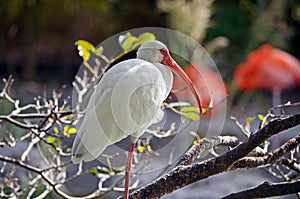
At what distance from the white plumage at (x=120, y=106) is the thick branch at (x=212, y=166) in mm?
170

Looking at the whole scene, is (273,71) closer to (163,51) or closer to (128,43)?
(128,43)

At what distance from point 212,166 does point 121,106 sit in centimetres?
24

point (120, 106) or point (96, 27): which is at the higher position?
point (96, 27)

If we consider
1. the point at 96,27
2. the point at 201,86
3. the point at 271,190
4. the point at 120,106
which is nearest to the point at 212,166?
the point at 271,190

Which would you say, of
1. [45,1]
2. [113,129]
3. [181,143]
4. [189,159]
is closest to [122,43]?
[113,129]

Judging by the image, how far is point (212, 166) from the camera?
25.5 inches

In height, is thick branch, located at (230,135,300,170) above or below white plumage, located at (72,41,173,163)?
below

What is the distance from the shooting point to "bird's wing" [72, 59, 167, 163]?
83 centimetres

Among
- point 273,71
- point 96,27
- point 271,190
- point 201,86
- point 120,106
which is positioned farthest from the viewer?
point 96,27

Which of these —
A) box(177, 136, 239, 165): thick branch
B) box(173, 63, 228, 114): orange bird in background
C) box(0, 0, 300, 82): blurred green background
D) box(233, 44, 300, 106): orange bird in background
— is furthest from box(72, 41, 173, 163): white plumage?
box(0, 0, 300, 82): blurred green background

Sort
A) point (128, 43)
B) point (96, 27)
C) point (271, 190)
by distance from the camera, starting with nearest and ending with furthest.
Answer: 1. point (271, 190)
2. point (128, 43)
3. point (96, 27)

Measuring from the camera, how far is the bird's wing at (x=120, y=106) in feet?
2.73

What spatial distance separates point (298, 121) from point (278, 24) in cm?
349

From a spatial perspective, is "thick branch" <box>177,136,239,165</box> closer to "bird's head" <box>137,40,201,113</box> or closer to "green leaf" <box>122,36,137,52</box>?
"bird's head" <box>137,40,201,113</box>
